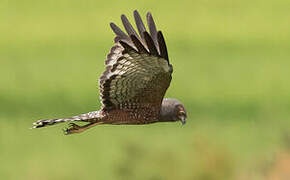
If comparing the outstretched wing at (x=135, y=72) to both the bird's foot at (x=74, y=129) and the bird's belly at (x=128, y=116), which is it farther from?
the bird's foot at (x=74, y=129)

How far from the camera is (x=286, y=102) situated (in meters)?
23.0

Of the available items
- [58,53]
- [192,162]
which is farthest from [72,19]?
[192,162]

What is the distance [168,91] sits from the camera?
22.6 metres

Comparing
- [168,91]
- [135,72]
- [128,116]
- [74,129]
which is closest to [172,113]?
[128,116]

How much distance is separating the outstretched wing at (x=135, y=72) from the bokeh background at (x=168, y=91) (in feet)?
8.49

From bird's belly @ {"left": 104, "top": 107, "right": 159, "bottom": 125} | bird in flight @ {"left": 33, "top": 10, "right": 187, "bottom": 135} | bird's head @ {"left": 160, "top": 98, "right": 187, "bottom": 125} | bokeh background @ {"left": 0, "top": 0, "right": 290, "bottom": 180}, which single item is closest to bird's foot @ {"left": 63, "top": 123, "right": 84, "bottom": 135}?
bird in flight @ {"left": 33, "top": 10, "right": 187, "bottom": 135}

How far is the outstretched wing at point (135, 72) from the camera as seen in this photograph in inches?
476

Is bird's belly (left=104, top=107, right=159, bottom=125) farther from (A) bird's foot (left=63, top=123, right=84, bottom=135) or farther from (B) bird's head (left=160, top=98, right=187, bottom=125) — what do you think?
(A) bird's foot (left=63, top=123, right=84, bottom=135)

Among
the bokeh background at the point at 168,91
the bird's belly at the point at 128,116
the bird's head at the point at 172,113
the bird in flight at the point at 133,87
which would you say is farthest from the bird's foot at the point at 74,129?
the bokeh background at the point at 168,91

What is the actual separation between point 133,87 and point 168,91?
33.1ft

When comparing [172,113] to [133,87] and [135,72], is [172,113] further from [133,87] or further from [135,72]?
[135,72]

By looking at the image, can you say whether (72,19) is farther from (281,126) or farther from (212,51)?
(281,126)

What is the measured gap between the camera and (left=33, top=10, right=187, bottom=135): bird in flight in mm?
12227

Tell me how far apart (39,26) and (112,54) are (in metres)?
16.6
